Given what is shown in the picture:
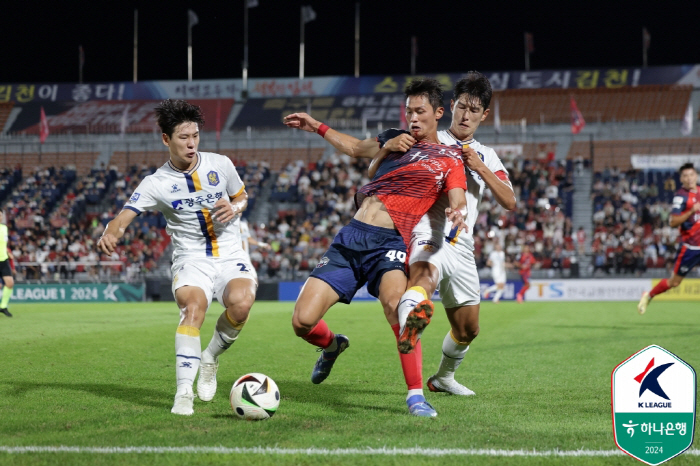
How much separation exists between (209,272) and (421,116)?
87.4 inches

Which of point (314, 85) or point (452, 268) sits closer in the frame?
point (452, 268)

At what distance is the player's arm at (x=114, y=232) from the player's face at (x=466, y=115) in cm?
277

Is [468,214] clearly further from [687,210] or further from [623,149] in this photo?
[623,149]

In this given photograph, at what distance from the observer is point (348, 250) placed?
571cm

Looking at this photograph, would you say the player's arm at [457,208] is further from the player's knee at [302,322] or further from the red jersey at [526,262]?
the red jersey at [526,262]

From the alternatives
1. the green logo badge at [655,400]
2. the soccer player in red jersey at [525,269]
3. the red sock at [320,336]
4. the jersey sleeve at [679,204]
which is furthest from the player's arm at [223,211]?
the soccer player in red jersey at [525,269]

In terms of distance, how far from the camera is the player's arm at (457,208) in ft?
16.9

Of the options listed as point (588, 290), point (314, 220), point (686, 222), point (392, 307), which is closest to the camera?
point (392, 307)

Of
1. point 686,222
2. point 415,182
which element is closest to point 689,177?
point 686,222

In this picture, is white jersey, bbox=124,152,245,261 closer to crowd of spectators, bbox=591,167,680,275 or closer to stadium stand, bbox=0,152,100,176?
crowd of spectators, bbox=591,167,680,275

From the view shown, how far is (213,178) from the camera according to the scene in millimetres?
6293

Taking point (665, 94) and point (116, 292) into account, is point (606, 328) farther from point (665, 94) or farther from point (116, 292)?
point (665, 94)

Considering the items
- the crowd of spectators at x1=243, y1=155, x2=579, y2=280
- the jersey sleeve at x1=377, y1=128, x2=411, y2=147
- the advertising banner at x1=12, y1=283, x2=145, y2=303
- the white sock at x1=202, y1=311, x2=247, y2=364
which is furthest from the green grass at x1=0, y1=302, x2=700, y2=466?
the crowd of spectators at x1=243, y1=155, x2=579, y2=280

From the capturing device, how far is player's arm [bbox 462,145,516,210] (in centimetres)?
557
